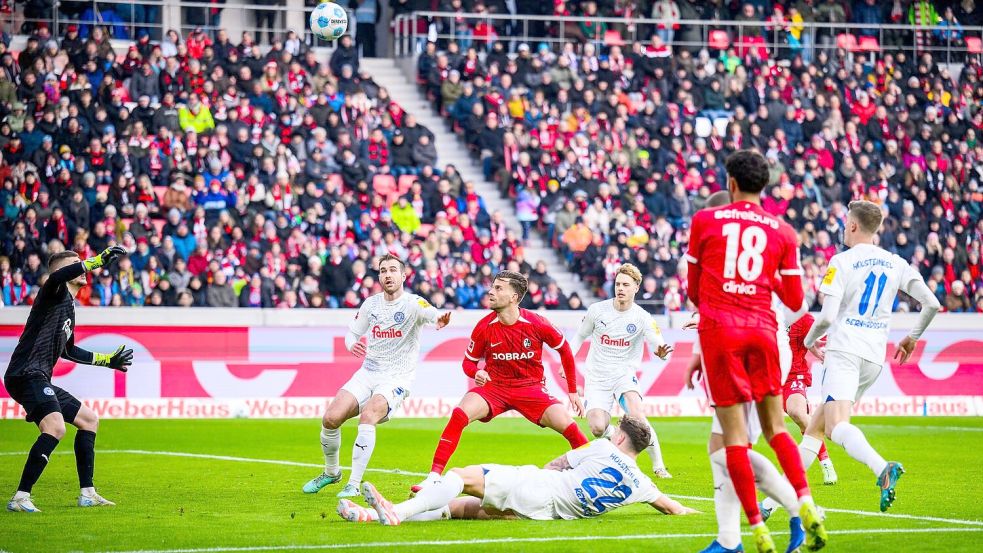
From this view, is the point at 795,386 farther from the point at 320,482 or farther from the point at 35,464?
the point at 35,464

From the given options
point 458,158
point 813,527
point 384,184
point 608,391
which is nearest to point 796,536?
point 813,527

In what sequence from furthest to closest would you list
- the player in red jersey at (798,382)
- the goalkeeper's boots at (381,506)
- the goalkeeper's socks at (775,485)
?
the player in red jersey at (798,382) → the goalkeeper's boots at (381,506) → the goalkeeper's socks at (775,485)

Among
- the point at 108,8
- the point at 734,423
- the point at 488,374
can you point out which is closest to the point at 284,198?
the point at 108,8

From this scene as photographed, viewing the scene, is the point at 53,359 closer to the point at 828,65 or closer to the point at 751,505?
the point at 751,505

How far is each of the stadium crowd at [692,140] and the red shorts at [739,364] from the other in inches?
712

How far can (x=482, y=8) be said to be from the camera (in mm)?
33094

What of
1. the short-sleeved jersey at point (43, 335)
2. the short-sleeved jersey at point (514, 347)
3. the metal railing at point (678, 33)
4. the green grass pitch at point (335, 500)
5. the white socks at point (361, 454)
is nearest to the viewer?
the green grass pitch at point (335, 500)

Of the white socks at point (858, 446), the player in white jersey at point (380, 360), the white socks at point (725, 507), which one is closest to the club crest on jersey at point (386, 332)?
the player in white jersey at point (380, 360)

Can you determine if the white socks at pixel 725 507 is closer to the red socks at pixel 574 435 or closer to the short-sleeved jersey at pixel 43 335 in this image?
the red socks at pixel 574 435

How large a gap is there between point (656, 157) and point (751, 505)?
75.2ft

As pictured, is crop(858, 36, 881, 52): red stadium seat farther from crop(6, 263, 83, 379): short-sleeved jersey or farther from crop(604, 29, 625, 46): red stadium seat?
crop(6, 263, 83, 379): short-sleeved jersey

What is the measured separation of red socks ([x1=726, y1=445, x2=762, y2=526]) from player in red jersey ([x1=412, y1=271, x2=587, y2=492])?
367 cm

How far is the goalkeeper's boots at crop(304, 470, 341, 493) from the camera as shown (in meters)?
13.0

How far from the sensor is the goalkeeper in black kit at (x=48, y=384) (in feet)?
37.3
